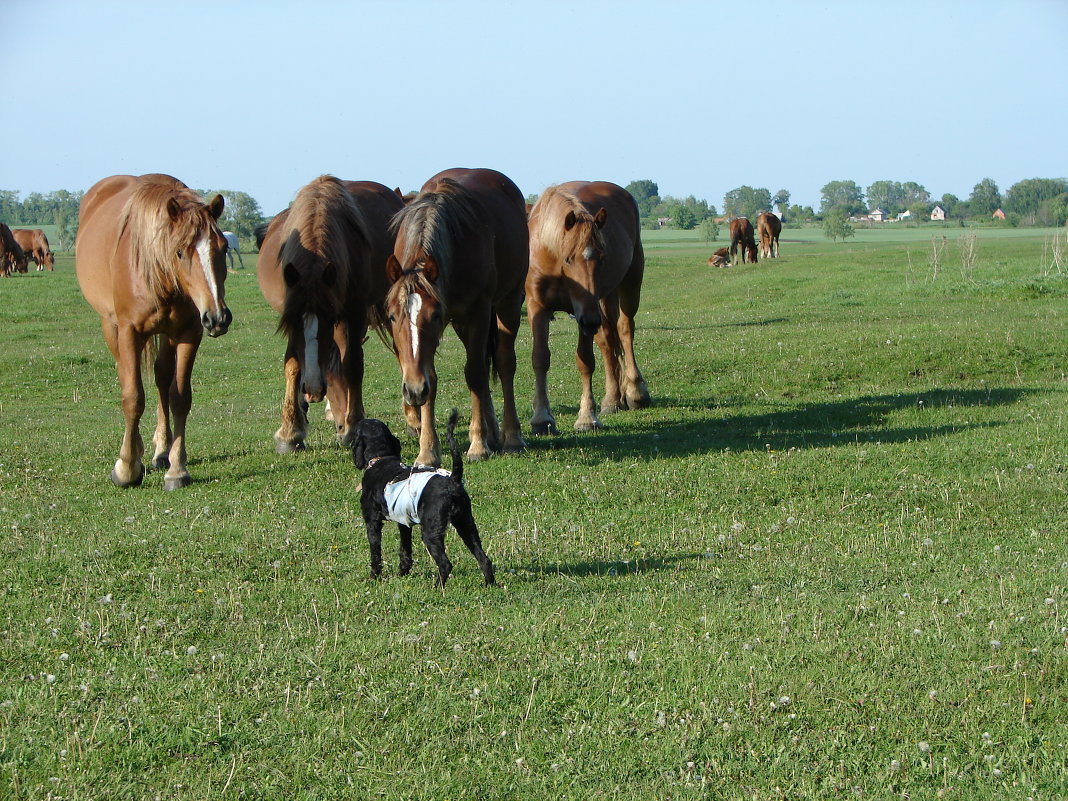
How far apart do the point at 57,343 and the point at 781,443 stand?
63.4 feet

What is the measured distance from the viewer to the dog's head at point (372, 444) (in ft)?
22.4

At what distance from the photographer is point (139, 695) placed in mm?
4844

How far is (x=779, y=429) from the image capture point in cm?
1182

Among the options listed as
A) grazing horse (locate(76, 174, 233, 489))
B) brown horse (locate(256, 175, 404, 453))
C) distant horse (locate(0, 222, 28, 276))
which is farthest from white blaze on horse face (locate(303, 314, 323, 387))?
distant horse (locate(0, 222, 28, 276))

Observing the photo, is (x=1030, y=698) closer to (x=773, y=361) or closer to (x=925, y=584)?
(x=925, y=584)

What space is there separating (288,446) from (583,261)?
3.63 metres

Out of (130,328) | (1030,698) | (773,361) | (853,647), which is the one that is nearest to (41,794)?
(853,647)

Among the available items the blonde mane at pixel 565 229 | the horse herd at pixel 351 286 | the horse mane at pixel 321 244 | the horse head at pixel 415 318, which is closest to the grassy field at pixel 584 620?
the horse herd at pixel 351 286

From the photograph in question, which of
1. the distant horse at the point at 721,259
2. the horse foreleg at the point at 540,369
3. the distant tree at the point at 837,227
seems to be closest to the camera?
the horse foreleg at the point at 540,369

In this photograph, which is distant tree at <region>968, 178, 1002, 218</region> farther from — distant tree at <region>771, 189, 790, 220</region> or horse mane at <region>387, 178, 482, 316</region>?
horse mane at <region>387, 178, 482, 316</region>

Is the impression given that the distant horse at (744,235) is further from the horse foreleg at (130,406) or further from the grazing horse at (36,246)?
the horse foreleg at (130,406)

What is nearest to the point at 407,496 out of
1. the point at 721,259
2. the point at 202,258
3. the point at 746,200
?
the point at 202,258

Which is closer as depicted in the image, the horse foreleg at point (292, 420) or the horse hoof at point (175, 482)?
the horse hoof at point (175, 482)

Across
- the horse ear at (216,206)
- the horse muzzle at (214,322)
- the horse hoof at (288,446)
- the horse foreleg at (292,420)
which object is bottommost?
the horse hoof at (288,446)
